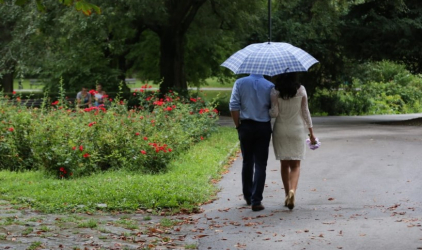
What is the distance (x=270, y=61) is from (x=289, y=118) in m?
0.76

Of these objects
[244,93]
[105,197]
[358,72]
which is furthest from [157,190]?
[358,72]

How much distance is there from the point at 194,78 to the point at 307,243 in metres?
32.9

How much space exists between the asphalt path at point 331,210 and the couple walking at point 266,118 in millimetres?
551

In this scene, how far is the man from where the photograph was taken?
9.09 metres

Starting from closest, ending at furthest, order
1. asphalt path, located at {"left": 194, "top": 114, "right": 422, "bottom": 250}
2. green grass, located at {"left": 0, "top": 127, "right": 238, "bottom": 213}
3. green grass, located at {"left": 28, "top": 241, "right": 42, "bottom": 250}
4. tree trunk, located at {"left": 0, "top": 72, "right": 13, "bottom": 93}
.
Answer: green grass, located at {"left": 28, "top": 241, "right": 42, "bottom": 250}
asphalt path, located at {"left": 194, "top": 114, "right": 422, "bottom": 250}
green grass, located at {"left": 0, "top": 127, "right": 238, "bottom": 213}
tree trunk, located at {"left": 0, "top": 72, "right": 13, "bottom": 93}

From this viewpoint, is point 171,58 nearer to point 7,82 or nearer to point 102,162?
point 7,82

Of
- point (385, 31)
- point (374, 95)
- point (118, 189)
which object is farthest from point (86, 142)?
point (374, 95)

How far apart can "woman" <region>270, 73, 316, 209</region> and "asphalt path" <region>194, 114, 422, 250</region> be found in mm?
680

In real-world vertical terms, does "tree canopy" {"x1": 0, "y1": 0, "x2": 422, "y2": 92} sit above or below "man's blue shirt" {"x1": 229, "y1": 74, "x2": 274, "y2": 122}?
above

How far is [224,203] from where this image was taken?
9852 millimetres

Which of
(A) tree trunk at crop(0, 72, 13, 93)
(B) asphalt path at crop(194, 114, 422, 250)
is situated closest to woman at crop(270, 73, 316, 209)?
(B) asphalt path at crop(194, 114, 422, 250)

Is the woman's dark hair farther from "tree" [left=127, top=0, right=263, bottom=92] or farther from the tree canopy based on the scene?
"tree" [left=127, top=0, right=263, bottom=92]

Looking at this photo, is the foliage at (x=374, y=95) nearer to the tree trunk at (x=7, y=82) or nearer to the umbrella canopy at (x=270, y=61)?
the tree trunk at (x=7, y=82)

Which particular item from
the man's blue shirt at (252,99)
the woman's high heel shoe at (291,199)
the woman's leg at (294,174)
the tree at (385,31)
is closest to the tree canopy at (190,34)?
the tree at (385,31)
